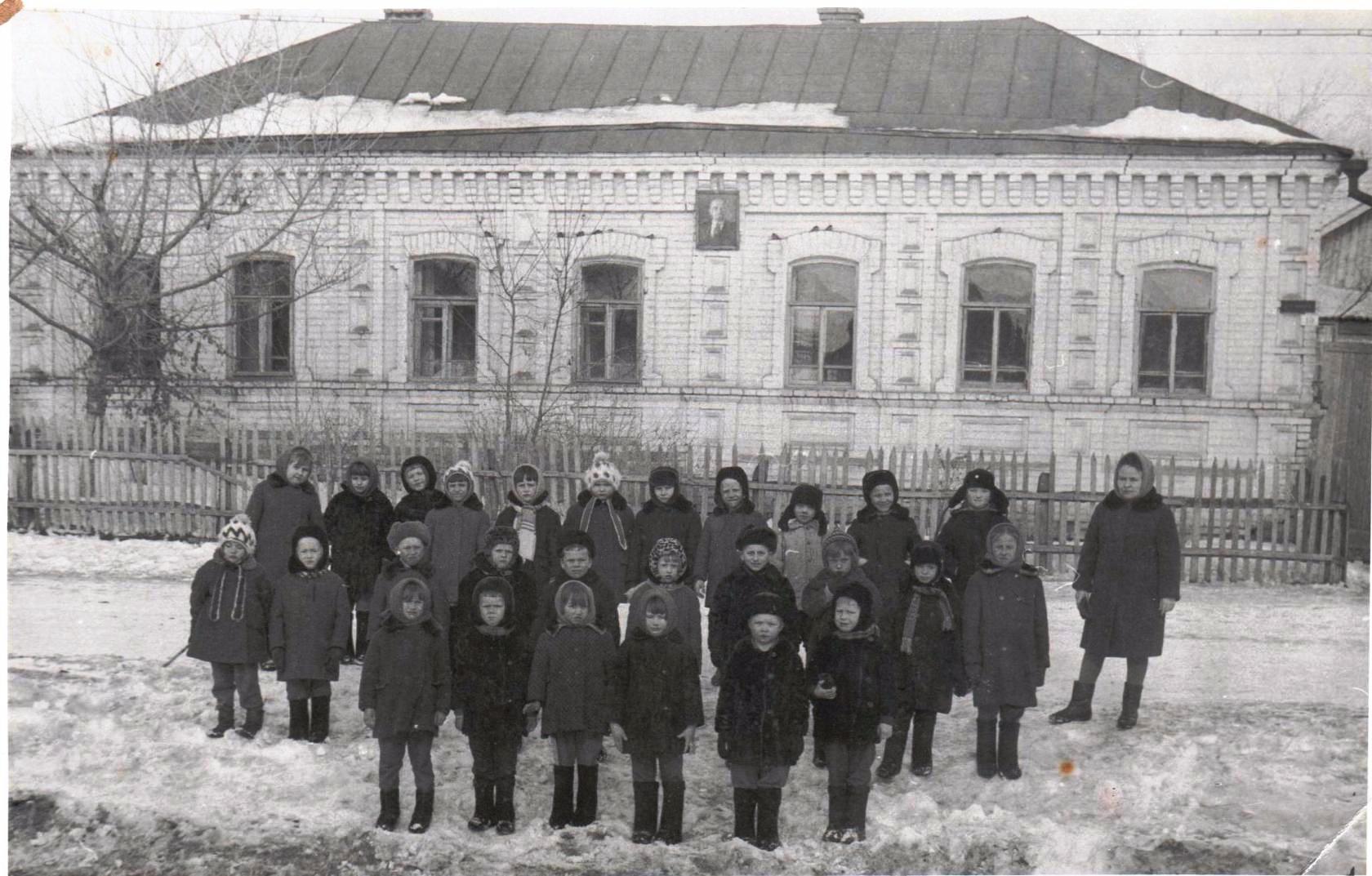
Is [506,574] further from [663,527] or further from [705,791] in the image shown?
[705,791]

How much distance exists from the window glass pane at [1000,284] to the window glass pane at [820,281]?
0.72 m

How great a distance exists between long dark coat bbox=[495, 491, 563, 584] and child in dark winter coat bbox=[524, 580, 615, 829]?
0.97 metres

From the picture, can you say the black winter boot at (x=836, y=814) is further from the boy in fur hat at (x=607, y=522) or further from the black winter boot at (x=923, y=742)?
the boy in fur hat at (x=607, y=522)

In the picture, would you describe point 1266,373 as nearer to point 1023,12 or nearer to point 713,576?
point 1023,12

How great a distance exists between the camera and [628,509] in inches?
219

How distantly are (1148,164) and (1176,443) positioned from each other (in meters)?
1.64

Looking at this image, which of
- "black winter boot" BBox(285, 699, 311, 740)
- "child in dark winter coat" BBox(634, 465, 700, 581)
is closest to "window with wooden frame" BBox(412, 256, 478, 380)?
"child in dark winter coat" BBox(634, 465, 700, 581)

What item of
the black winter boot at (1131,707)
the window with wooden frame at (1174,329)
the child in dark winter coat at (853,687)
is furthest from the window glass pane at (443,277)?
the black winter boot at (1131,707)

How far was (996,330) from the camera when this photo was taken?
267 inches

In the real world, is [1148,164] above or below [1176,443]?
above

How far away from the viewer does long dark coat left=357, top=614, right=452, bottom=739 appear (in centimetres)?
435

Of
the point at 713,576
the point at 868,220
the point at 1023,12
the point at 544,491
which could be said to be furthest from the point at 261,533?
the point at 1023,12

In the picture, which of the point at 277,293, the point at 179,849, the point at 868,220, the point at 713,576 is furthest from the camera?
the point at 868,220

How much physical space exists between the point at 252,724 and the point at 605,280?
9.99 feet
